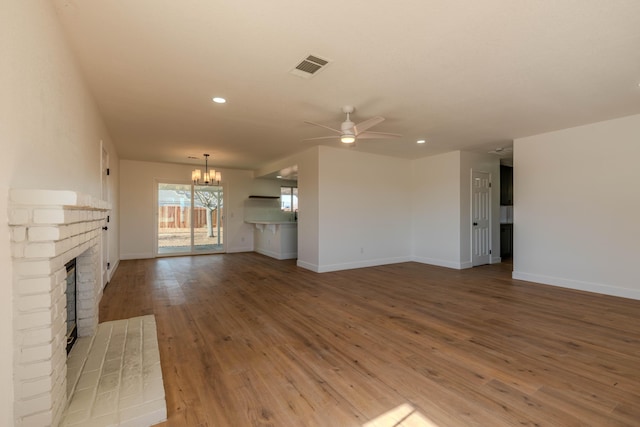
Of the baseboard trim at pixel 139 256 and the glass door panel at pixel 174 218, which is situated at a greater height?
the glass door panel at pixel 174 218

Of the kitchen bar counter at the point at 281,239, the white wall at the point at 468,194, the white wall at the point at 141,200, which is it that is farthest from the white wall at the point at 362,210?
the white wall at the point at 141,200

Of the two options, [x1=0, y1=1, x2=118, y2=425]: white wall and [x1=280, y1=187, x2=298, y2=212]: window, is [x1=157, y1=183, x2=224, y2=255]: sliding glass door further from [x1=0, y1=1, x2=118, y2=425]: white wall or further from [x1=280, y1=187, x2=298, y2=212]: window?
[x1=0, y1=1, x2=118, y2=425]: white wall

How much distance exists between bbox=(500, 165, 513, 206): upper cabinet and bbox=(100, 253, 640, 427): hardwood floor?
3802mm

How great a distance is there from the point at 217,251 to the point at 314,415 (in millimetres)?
7402

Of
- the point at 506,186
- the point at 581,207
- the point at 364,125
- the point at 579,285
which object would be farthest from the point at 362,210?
the point at 506,186

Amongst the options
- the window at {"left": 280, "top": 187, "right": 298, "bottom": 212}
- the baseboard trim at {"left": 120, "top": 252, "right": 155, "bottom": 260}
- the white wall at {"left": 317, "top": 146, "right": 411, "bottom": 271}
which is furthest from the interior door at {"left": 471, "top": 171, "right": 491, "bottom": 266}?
the baseboard trim at {"left": 120, "top": 252, "right": 155, "bottom": 260}

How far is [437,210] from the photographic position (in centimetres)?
647

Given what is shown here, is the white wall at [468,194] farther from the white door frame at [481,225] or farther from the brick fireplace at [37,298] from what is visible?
the brick fireplace at [37,298]

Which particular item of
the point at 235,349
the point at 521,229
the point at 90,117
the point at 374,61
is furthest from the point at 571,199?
the point at 90,117

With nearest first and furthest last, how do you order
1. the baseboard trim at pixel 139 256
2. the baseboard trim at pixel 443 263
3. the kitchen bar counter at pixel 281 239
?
the baseboard trim at pixel 443 263 → the baseboard trim at pixel 139 256 → the kitchen bar counter at pixel 281 239

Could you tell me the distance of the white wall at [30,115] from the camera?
1229 mm

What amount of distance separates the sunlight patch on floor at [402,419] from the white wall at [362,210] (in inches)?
154

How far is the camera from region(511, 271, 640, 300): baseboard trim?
3.99m

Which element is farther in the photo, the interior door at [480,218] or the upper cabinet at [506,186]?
the upper cabinet at [506,186]
